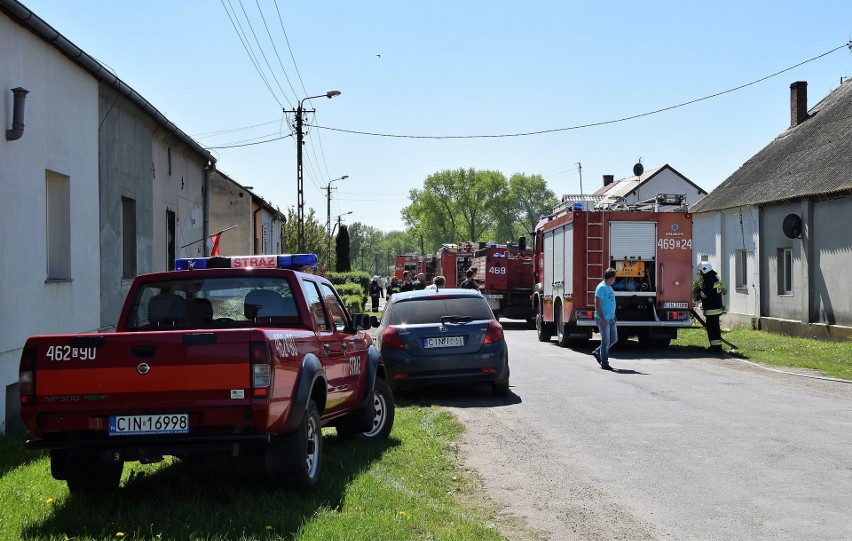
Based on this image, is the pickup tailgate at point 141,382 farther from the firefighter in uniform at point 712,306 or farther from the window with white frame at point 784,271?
the window with white frame at point 784,271

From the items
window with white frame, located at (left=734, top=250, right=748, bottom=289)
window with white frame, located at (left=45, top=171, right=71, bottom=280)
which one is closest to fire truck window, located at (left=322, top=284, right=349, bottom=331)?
window with white frame, located at (left=45, top=171, right=71, bottom=280)

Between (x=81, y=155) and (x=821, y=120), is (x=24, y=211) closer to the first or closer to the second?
(x=81, y=155)

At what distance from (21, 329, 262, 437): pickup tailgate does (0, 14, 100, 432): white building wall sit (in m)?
4.33

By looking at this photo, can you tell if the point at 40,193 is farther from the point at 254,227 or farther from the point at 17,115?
the point at 254,227

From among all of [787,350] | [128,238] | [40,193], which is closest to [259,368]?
[40,193]

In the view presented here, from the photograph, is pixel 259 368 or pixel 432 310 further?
pixel 432 310

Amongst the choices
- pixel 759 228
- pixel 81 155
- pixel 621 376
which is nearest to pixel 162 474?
pixel 81 155

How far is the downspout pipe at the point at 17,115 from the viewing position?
9.94m

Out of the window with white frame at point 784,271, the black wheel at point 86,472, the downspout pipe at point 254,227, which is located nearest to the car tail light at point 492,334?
the black wheel at point 86,472

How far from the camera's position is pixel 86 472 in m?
6.41

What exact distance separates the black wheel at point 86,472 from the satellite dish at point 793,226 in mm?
21474

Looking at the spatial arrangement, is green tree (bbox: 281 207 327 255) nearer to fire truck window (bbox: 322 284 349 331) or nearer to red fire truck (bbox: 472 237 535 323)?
red fire truck (bbox: 472 237 535 323)

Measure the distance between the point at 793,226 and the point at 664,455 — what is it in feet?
58.9

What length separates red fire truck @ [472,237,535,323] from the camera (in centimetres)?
3145
